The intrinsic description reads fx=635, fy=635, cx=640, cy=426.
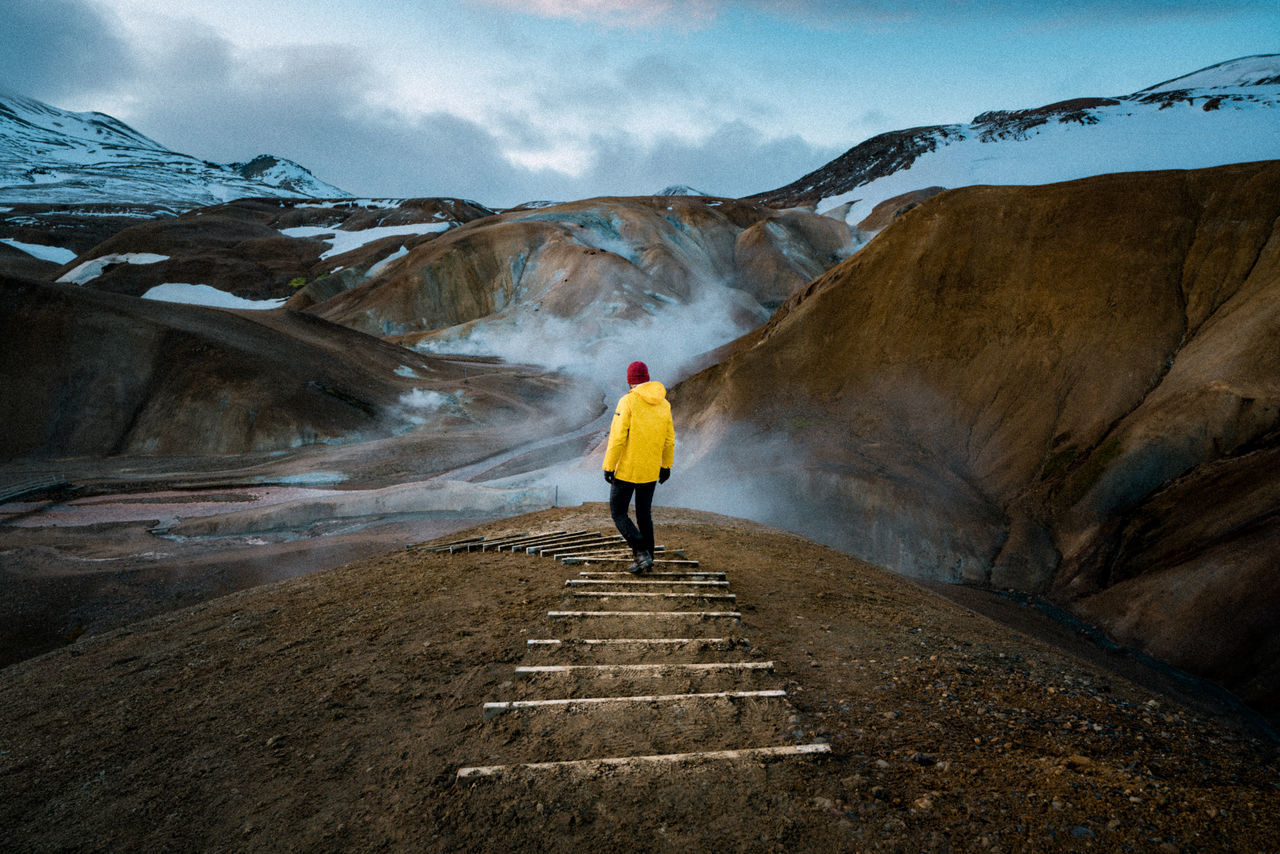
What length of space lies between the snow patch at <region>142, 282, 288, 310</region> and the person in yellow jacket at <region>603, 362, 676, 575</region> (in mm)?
74216

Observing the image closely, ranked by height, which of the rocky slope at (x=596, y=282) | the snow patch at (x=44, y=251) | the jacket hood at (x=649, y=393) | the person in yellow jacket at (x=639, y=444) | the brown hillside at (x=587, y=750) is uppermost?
the snow patch at (x=44, y=251)

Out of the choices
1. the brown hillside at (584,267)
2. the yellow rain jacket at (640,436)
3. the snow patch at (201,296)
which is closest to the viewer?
the yellow rain jacket at (640,436)

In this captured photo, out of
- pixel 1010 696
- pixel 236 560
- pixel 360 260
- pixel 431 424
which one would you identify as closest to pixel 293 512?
pixel 236 560

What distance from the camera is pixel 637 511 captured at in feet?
20.7

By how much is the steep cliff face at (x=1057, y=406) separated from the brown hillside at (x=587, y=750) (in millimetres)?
8330

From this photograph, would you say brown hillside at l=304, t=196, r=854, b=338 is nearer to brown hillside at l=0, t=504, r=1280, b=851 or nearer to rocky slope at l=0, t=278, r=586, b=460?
rocky slope at l=0, t=278, r=586, b=460

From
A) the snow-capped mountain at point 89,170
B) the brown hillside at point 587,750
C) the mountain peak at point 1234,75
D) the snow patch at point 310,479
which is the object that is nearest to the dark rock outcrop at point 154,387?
the snow patch at point 310,479

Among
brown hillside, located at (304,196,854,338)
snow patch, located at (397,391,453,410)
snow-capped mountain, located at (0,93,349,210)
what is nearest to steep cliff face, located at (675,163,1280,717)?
snow patch, located at (397,391,453,410)

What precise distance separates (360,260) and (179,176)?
127722mm

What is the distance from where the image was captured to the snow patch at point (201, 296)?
67500 mm

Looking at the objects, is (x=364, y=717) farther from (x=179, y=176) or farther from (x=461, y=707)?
(x=179, y=176)

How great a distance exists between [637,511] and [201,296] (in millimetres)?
80478

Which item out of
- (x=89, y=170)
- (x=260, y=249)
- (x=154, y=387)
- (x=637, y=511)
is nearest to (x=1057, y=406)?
(x=637, y=511)

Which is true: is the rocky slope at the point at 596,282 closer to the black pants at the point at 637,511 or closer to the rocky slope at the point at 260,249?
the rocky slope at the point at 260,249
